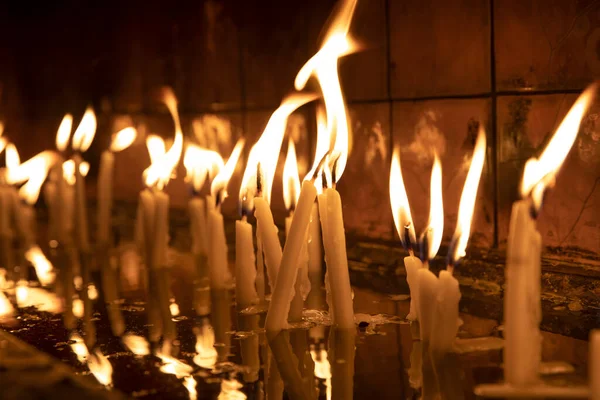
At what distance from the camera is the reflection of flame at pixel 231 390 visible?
4.37 feet

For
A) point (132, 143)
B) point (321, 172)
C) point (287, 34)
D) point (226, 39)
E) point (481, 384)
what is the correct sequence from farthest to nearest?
1. point (132, 143)
2. point (226, 39)
3. point (287, 34)
4. point (321, 172)
5. point (481, 384)

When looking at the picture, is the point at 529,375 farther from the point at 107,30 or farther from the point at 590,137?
the point at 107,30

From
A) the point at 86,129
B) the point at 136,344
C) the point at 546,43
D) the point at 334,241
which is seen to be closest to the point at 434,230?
the point at 334,241

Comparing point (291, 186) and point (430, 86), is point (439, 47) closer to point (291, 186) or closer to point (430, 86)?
point (430, 86)

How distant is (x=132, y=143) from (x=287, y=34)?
1267 mm

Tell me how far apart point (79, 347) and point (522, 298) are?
2.77ft

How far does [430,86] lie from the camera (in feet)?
7.75

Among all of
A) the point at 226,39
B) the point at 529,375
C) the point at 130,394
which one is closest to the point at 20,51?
the point at 226,39

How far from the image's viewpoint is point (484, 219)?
2258 millimetres

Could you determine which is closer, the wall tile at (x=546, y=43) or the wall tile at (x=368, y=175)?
the wall tile at (x=546, y=43)

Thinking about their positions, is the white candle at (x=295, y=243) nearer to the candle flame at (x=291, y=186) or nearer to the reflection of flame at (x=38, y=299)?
the candle flame at (x=291, y=186)

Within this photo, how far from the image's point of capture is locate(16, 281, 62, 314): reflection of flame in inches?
80.4

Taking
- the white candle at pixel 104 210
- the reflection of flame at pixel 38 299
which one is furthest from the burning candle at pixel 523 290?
the white candle at pixel 104 210

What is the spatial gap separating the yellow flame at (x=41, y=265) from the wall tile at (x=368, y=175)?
88 cm
